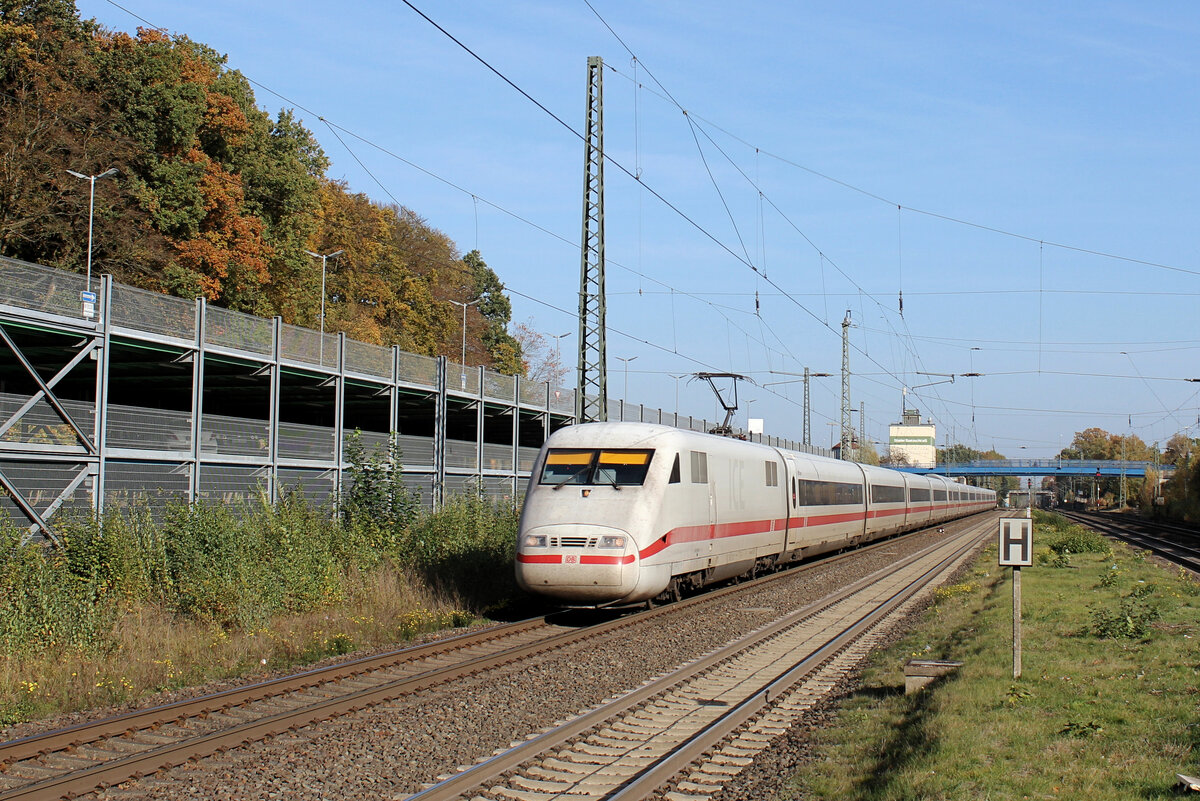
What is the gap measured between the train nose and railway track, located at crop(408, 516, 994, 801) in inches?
81.9

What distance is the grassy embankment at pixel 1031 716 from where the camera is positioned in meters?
7.42

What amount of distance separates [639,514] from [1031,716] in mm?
7768

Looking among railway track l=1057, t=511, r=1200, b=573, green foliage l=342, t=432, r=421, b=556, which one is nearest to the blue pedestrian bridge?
railway track l=1057, t=511, r=1200, b=573

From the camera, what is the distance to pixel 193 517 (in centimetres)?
1606

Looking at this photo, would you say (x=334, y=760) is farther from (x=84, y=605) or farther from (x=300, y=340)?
(x=300, y=340)

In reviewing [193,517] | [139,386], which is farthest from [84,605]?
[139,386]

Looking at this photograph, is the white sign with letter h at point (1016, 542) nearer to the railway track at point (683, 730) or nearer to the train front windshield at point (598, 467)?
the railway track at point (683, 730)

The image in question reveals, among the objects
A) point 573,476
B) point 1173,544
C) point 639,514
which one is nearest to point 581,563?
point 639,514

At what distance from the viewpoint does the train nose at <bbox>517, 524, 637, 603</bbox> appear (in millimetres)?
15945

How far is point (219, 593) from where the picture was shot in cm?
1477

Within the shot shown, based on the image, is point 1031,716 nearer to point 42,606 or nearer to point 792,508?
point 42,606

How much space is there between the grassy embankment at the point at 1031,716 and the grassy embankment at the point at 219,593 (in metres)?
6.85

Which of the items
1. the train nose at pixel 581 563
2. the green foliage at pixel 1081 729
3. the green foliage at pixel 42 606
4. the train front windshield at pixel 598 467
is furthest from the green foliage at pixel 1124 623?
the green foliage at pixel 42 606

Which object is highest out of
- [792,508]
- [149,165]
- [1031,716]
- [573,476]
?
[149,165]
